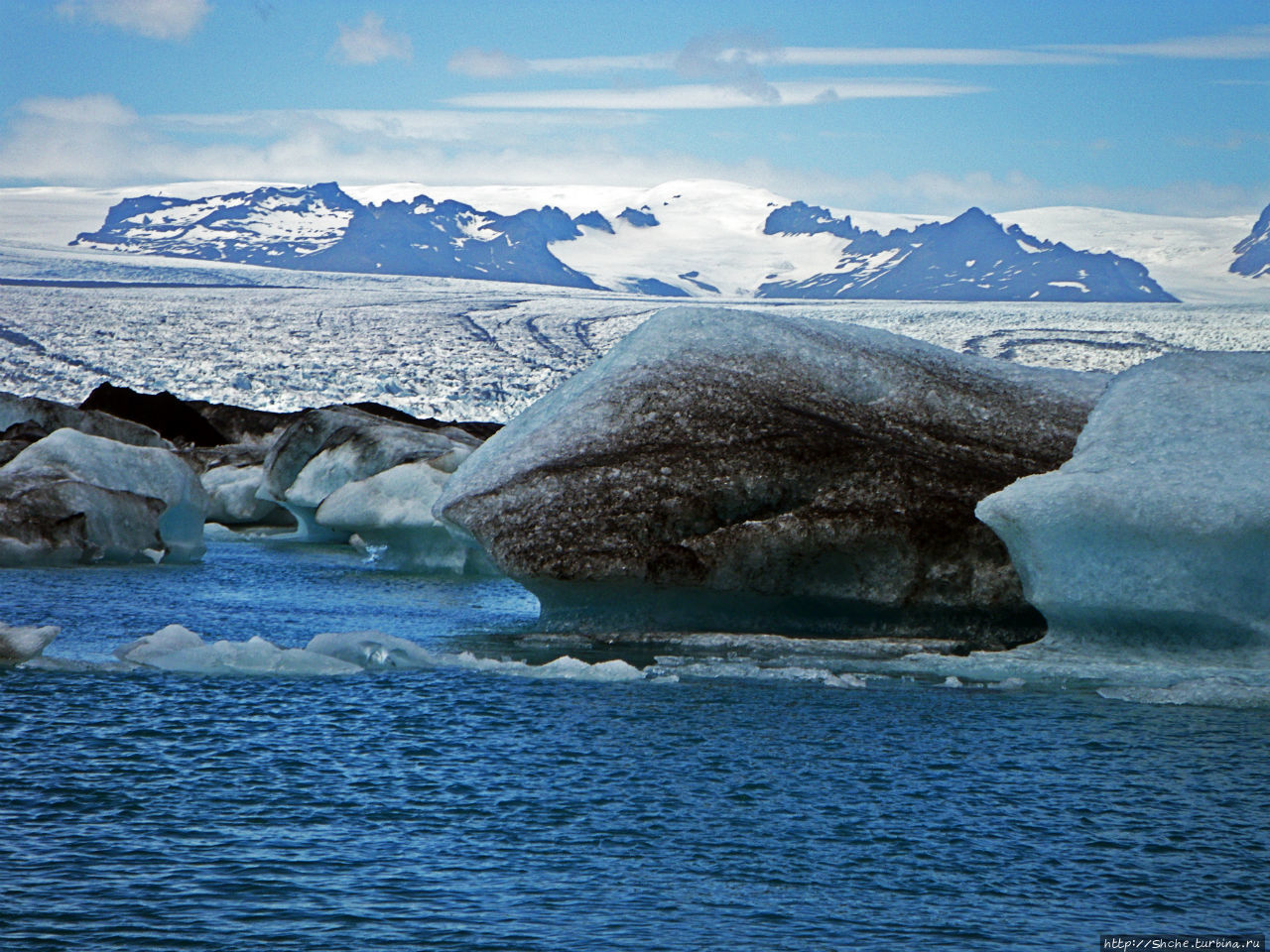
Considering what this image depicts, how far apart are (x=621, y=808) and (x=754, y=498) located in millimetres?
5690

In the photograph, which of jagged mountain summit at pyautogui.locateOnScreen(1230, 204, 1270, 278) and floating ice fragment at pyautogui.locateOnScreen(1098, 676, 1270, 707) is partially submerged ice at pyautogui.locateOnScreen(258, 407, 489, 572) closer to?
floating ice fragment at pyautogui.locateOnScreen(1098, 676, 1270, 707)

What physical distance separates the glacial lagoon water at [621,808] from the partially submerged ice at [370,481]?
9961 mm

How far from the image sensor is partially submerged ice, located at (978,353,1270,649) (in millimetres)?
10617

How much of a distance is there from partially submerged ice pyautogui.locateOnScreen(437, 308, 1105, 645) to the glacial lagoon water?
1.09 m

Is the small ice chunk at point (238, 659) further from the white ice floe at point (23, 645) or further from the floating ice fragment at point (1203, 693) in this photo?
the floating ice fragment at point (1203, 693)

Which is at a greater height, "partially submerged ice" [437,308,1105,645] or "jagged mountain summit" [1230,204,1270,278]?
"jagged mountain summit" [1230,204,1270,278]

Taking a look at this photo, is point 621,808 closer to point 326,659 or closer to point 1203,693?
point 326,659

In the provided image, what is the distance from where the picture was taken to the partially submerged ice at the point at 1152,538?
10.6 metres

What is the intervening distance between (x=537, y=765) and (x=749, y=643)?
440cm

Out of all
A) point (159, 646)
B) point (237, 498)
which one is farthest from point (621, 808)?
point (237, 498)

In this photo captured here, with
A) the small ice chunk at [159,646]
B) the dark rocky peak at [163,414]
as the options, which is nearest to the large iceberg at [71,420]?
the dark rocky peak at [163,414]

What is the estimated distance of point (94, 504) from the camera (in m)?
19.1

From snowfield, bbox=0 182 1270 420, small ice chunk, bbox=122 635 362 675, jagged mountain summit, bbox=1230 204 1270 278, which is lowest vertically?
small ice chunk, bbox=122 635 362 675

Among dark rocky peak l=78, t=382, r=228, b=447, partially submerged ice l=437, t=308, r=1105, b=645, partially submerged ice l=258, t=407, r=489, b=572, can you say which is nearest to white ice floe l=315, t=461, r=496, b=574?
partially submerged ice l=258, t=407, r=489, b=572
